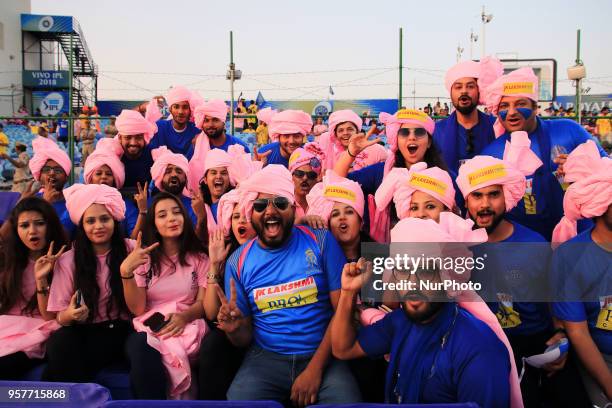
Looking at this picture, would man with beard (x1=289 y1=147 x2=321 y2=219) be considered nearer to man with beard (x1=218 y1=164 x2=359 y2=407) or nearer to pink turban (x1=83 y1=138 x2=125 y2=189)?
man with beard (x1=218 y1=164 x2=359 y2=407)

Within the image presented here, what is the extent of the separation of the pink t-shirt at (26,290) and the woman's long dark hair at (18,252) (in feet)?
0.06

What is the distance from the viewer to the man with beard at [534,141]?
4152 millimetres

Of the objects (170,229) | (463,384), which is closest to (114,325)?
(170,229)

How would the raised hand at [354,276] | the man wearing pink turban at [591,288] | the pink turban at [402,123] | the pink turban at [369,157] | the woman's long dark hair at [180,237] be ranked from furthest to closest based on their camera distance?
1. the pink turban at [369,157]
2. the pink turban at [402,123]
3. the woman's long dark hair at [180,237]
4. the man wearing pink turban at [591,288]
5. the raised hand at [354,276]

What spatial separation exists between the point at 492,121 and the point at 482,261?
6.59 feet

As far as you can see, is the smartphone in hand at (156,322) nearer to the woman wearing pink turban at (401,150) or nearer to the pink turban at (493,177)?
the woman wearing pink turban at (401,150)

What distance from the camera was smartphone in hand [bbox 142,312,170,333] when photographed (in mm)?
3586

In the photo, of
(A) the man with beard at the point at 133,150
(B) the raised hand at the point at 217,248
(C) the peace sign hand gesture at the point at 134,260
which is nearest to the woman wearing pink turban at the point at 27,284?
(C) the peace sign hand gesture at the point at 134,260

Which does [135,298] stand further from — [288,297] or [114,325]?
[288,297]

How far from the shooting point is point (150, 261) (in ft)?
12.5

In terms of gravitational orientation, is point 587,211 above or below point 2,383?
above

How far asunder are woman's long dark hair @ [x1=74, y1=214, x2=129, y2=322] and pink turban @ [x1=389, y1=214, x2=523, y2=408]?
1.97 meters

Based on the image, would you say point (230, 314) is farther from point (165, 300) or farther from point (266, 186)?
point (266, 186)

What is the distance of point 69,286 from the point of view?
12.1 feet
